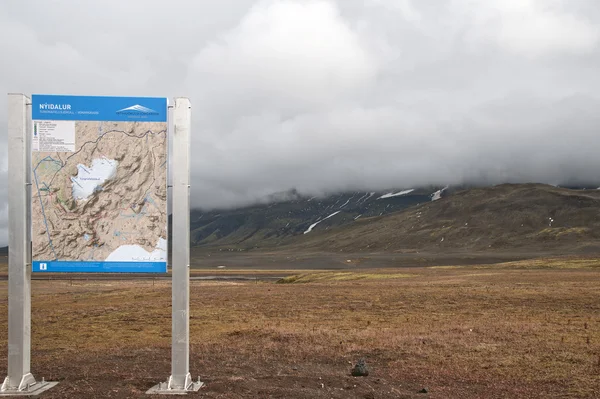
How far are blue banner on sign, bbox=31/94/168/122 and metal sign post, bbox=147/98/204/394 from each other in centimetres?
61

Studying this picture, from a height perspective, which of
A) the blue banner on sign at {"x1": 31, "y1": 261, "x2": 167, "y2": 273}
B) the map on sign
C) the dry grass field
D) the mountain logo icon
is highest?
the mountain logo icon

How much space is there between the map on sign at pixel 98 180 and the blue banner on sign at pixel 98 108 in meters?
0.02

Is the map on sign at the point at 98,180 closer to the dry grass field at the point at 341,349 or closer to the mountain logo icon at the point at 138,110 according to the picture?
the mountain logo icon at the point at 138,110

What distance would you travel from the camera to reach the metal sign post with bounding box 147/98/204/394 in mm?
12023

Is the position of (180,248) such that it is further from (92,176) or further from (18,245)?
(18,245)

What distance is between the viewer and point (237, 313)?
3209 cm

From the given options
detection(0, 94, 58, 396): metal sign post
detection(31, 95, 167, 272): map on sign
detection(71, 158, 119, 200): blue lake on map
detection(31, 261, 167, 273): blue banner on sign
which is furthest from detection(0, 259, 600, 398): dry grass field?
detection(71, 158, 119, 200): blue lake on map

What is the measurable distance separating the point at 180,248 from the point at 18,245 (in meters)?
3.96

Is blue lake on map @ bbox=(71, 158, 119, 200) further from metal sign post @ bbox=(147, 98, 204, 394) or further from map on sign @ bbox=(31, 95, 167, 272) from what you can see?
metal sign post @ bbox=(147, 98, 204, 394)

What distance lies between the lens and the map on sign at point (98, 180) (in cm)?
1242

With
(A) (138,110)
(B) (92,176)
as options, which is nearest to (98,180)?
(B) (92,176)

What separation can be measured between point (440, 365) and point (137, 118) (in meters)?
11.7

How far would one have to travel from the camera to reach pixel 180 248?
39.3ft

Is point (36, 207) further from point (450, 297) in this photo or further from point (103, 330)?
point (450, 297)
